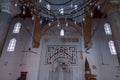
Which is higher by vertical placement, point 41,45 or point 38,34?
point 38,34

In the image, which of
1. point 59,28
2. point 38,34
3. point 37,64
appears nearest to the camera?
point 37,64

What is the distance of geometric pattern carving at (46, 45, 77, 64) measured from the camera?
9156 millimetres

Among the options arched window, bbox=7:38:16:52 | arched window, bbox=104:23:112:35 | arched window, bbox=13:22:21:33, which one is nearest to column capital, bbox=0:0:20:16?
arched window, bbox=7:38:16:52

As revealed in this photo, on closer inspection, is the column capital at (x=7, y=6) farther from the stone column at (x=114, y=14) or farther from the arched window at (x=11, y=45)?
the arched window at (x=11, y=45)

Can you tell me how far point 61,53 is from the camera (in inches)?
368

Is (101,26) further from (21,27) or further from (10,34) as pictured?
(10,34)

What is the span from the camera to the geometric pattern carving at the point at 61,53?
9.16 m

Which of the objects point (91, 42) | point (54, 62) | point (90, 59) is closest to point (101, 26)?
point (91, 42)

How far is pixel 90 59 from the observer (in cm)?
849

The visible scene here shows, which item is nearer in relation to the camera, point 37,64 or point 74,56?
point 37,64

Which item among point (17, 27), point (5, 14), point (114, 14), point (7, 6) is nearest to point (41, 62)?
point (17, 27)

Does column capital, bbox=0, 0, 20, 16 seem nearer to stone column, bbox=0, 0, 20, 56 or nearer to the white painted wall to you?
stone column, bbox=0, 0, 20, 56

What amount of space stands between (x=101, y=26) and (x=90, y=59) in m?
3.07

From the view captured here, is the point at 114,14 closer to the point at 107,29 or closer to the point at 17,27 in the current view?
the point at 107,29
